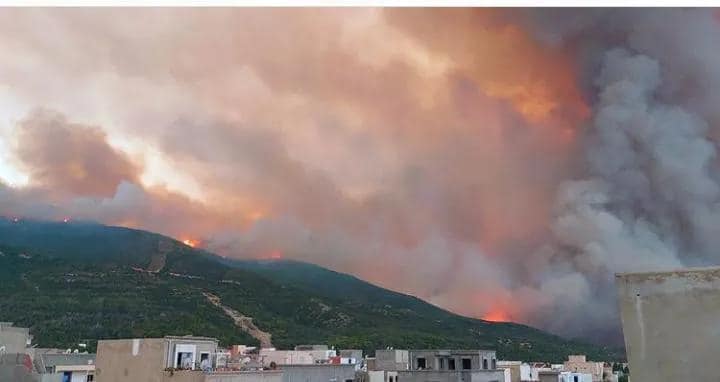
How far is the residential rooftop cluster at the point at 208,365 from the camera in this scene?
14.4 meters

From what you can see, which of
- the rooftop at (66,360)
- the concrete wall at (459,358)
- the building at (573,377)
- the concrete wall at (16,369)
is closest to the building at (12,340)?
the concrete wall at (16,369)

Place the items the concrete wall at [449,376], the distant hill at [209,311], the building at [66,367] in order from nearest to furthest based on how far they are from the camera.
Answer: the building at [66,367]
the concrete wall at [449,376]
the distant hill at [209,311]

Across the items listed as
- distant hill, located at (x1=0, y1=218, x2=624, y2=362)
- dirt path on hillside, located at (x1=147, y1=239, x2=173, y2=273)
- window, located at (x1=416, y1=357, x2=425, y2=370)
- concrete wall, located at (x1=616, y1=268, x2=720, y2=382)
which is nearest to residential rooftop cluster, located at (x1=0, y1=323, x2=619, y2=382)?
window, located at (x1=416, y1=357, x2=425, y2=370)

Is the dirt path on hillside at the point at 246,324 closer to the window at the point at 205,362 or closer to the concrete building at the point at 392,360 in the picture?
the concrete building at the point at 392,360

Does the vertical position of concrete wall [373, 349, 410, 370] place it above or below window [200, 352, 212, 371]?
below

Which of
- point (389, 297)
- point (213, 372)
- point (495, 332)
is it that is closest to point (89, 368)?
point (213, 372)

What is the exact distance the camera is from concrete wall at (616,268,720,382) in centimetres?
639

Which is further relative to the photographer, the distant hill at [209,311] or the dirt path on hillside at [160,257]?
the dirt path on hillside at [160,257]

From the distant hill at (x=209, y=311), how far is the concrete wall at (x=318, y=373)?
31409 mm

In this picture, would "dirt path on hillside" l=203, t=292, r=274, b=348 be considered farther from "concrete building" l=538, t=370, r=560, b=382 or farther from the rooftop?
"concrete building" l=538, t=370, r=560, b=382

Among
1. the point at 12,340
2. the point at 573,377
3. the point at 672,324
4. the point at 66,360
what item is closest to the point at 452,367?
the point at 573,377

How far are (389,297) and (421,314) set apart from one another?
1301 cm

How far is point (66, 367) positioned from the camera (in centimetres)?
2242

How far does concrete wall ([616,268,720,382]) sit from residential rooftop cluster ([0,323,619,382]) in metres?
10.1
